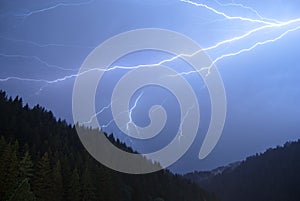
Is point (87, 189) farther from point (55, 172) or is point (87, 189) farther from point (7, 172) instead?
point (7, 172)

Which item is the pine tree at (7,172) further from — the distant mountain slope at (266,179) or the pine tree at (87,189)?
the distant mountain slope at (266,179)

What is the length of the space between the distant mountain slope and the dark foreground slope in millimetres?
63476

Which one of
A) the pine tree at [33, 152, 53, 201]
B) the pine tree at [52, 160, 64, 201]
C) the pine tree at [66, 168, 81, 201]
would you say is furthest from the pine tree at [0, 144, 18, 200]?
the pine tree at [66, 168, 81, 201]

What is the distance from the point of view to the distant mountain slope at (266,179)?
156 metres

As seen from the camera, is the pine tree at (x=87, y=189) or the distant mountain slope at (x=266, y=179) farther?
the distant mountain slope at (x=266, y=179)

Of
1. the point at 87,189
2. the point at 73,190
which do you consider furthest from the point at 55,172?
the point at 87,189

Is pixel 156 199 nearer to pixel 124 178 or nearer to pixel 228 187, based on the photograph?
pixel 124 178

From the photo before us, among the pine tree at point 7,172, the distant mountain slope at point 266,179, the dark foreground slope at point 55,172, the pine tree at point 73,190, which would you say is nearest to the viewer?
the pine tree at point 7,172

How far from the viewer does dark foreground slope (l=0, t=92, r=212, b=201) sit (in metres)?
35.3

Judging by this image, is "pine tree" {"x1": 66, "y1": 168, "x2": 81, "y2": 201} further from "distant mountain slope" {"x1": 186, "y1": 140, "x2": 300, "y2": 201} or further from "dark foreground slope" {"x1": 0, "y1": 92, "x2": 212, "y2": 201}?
"distant mountain slope" {"x1": 186, "y1": 140, "x2": 300, "y2": 201}

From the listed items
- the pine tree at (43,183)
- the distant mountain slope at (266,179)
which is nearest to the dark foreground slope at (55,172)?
the pine tree at (43,183)

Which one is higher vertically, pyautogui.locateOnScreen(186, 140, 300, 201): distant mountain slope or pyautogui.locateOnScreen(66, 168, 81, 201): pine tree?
pyautogui.locateOnScreen(186, 140, 300, 201): distant mountain slope

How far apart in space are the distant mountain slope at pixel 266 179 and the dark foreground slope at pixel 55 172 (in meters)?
63.5

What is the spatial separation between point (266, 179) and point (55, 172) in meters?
144
